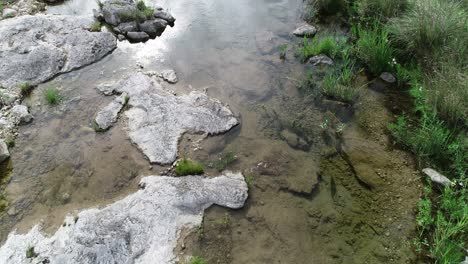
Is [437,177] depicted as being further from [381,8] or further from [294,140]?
[381,8]

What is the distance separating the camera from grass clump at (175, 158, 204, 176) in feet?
14.9

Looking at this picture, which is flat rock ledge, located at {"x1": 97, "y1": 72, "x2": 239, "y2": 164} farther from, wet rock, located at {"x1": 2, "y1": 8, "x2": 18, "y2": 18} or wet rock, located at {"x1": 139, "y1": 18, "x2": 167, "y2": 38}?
wet rock, located at {"x1": 2, "y1": 8, "x2": 18, "y2": 18}

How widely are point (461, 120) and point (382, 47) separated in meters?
2.06

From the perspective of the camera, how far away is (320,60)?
6.69 metres

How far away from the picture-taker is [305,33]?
748 centimetres

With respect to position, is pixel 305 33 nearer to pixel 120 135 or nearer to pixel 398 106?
pixel 398 106

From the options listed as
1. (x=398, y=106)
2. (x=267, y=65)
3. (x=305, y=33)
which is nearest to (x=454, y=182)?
(x=398, y=106)

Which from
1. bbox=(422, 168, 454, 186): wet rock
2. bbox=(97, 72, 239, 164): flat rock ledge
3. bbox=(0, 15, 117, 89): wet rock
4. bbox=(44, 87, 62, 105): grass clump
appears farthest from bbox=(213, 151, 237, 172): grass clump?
bbox=(0, 15, 117, 89): wet rock

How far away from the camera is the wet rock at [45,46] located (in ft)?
20.2

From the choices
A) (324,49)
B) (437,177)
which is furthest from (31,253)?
(324,49)

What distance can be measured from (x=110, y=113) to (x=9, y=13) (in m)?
4.67

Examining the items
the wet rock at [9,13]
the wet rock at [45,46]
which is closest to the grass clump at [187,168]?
the wet rock at [45,46]

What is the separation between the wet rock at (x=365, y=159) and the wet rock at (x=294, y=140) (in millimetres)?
638

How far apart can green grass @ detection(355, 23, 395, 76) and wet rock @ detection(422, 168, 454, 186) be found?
8.22 ft
